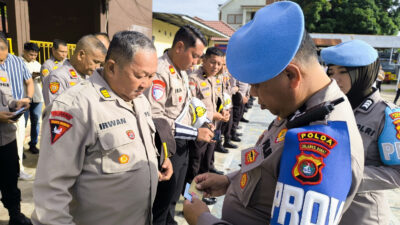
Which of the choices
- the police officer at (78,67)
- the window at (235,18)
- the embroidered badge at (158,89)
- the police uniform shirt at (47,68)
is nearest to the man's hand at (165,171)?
the embroidered badge at (158,89)

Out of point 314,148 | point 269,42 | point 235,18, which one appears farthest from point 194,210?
point 235,18

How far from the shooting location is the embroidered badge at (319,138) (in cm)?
75

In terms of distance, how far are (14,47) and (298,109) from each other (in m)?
7.25

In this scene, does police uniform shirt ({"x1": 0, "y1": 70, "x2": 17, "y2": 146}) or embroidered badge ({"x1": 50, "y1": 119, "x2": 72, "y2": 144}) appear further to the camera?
police uniform shirt ({"x1": 0, "y1": 70, "x2": 17, "y2": 146})

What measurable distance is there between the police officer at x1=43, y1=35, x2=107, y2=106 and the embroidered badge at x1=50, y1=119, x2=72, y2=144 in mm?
1721

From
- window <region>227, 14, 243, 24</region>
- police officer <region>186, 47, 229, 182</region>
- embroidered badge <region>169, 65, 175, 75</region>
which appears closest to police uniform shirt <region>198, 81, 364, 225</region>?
embroidered badge <region>169, 65, 175, 75</region>

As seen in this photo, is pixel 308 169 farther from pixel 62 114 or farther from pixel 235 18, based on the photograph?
pixel 235 18

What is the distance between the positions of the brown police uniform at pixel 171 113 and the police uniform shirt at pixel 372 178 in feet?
4.60

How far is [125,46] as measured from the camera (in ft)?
4.94

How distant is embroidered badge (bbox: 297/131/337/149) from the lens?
751 mm

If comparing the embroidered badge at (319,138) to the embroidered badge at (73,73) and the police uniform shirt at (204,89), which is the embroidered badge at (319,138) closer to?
the embroidered badge at (73,73)

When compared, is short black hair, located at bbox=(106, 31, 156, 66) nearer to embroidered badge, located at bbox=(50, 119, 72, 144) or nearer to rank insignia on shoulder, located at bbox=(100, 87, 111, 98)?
rank insignia on shoulder, located at bbox=(100, 87, 111, 98)

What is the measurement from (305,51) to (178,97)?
6.20ft

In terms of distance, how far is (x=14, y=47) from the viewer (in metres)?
6.25
